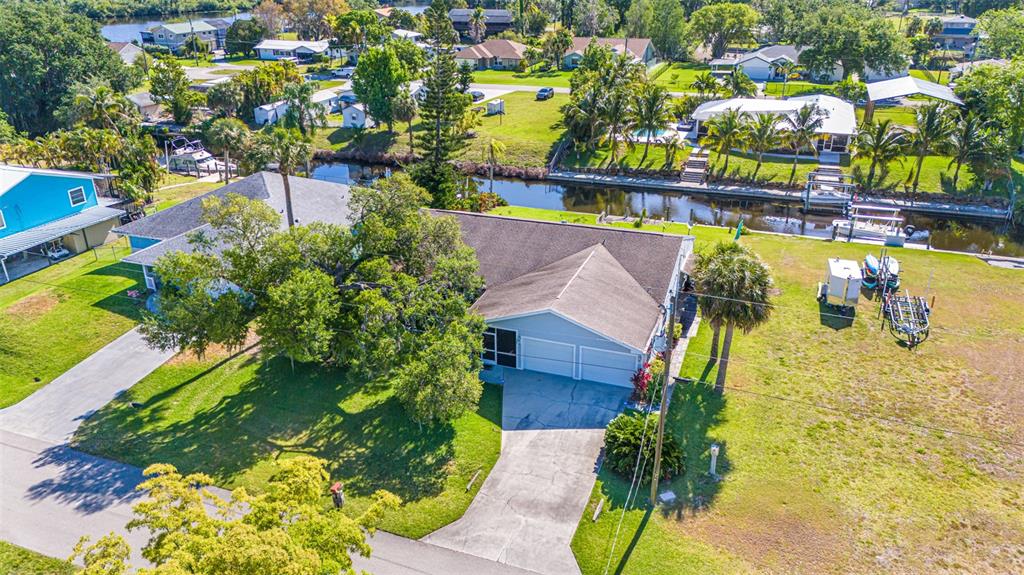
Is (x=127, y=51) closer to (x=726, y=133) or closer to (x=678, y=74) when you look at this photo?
(x=678, y=74)

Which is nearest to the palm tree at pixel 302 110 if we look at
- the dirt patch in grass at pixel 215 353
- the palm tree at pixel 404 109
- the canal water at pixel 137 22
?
the palm tree at pixel 404 109

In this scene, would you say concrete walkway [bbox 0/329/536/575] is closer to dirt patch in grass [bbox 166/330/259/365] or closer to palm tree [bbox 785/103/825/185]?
dirt patch in grass [bbox 166/330/259/365]

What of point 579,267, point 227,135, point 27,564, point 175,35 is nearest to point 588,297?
point 579,267

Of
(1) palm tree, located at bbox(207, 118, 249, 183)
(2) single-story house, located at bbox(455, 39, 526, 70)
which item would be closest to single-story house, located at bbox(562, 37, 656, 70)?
(2) single-story house, located at bbox(455, 39, 526, 70)

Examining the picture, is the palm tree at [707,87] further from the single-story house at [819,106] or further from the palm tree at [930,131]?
the palm tree at [930,131]

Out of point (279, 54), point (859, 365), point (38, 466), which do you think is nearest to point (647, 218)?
point (859, 365)
